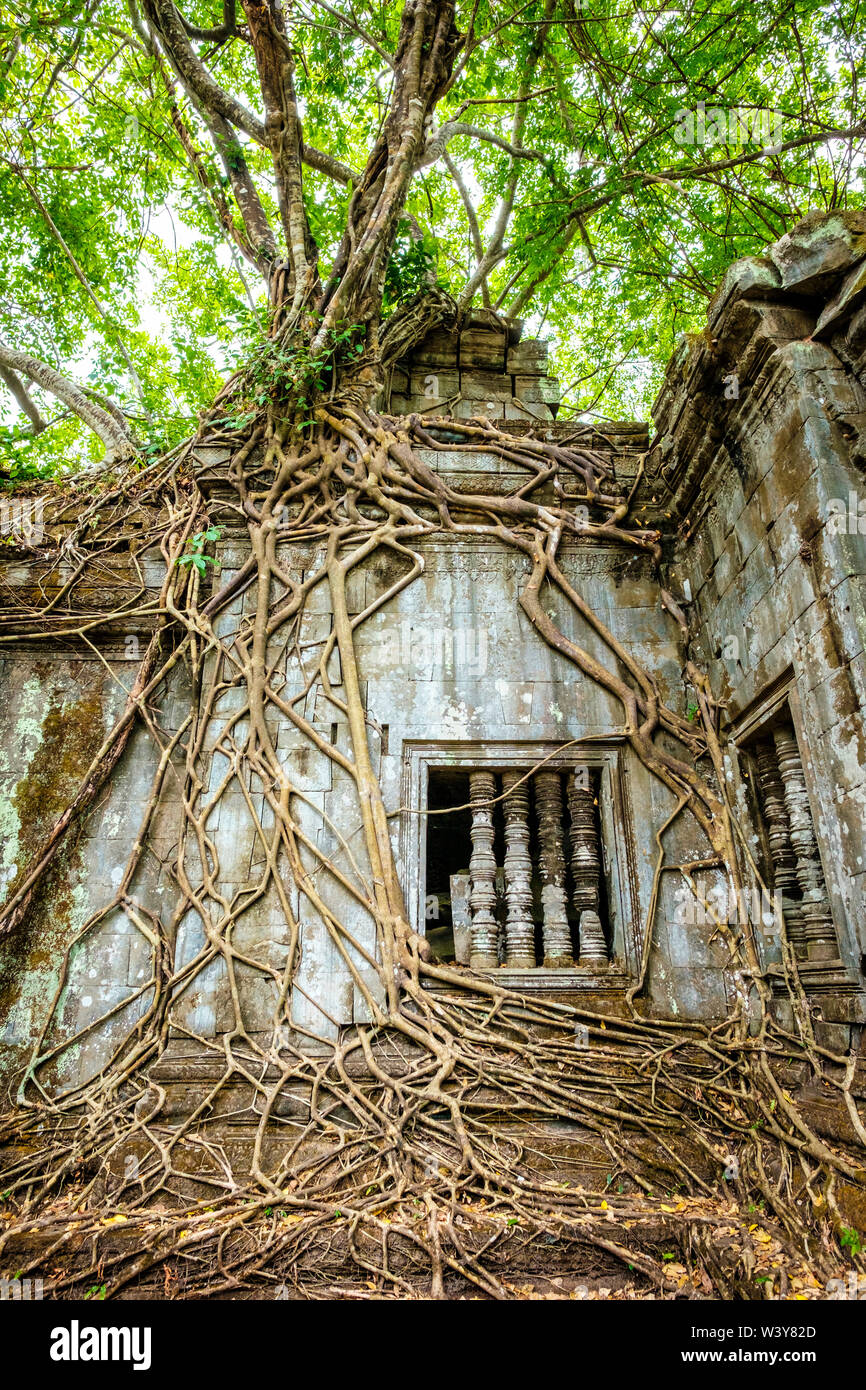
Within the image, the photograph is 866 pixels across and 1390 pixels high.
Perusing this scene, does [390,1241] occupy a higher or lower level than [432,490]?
lower

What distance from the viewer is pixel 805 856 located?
3.31 metres

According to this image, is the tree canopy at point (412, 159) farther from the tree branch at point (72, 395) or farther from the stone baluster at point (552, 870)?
the stone baluster at point (552, 870)

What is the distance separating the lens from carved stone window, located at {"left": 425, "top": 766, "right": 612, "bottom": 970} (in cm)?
388

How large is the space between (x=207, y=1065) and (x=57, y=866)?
134 cm

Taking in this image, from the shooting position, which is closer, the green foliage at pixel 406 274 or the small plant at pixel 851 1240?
the small plant at pixel 851 1240

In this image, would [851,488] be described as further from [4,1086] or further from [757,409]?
[4,1086]

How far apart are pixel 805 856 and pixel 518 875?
53.4 inches

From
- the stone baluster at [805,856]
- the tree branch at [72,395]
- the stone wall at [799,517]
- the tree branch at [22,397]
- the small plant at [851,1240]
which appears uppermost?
the tree branch at [22,397]

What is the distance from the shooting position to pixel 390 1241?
2762 millimetres

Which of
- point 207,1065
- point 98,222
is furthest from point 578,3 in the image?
point 207,1065

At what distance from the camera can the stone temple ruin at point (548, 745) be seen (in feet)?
10.5

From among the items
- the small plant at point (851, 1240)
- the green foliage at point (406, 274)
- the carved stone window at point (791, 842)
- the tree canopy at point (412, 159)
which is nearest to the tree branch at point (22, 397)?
the tree canopy at point (412, 159)

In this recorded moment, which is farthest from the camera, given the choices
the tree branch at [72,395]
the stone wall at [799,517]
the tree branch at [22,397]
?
the tree branch at [22,397]

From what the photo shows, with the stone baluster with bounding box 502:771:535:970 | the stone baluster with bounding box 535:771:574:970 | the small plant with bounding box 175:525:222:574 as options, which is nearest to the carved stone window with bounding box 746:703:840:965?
the stone baluster with bounding box 535:771:574:970
